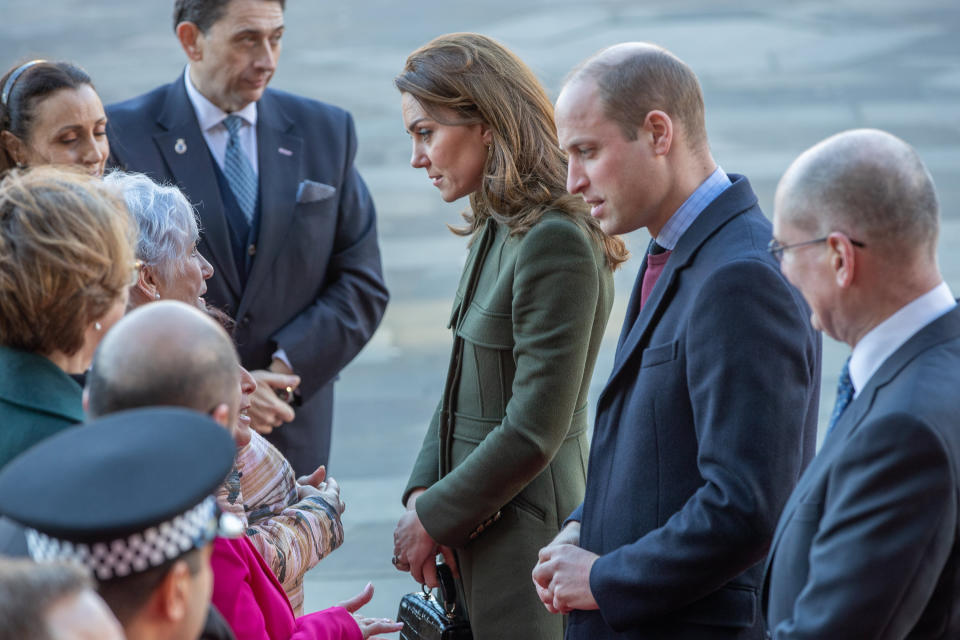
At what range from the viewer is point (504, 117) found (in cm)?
263

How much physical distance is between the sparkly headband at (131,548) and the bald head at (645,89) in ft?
4.02

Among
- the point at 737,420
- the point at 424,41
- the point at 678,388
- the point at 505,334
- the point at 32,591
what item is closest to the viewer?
the point at 32,591

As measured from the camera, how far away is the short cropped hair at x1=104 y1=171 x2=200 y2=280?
7.77 ft

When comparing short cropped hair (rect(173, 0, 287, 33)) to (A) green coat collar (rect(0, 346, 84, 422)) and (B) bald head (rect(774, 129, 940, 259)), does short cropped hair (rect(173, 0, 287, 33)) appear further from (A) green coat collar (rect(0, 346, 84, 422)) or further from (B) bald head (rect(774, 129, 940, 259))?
(B) bald head (rect(774, 129, 940, 259))

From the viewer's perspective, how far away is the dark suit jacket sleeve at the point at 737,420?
75.8 inches

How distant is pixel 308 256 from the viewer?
3.75m

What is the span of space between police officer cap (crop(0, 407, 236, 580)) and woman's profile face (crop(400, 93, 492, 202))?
4.93 ft

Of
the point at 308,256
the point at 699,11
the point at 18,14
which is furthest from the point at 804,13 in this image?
the point at 308,256

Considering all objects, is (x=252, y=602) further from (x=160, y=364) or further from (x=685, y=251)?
(x=685, y=251)

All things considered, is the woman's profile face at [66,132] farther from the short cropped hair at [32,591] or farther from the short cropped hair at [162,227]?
the short cropped hair at [32,591]

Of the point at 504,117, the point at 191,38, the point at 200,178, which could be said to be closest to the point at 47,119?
the point at 200,178

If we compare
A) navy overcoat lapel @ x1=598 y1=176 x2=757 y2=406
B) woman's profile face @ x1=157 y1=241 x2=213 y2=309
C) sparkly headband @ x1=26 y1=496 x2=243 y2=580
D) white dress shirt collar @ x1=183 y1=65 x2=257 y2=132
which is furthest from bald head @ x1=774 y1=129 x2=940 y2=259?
white dress shirt collar @ x1=183 y1=65 x2=257 y2=132

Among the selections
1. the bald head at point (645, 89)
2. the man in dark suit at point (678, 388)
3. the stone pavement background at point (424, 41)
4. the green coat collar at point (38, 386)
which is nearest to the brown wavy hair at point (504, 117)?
the man in dark suit at point (678, 388)

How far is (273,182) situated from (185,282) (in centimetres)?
138
